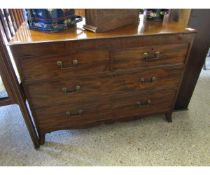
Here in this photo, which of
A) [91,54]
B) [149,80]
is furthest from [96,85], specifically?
[149,80]

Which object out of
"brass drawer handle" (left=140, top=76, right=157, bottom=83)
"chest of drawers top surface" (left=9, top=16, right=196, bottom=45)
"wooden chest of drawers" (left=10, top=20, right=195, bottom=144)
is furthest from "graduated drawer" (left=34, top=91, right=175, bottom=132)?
"chest of drawers top surface" (left=9, top=16, right=196, bottom=45)

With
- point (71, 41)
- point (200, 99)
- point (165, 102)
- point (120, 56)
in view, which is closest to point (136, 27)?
point (120, 56)

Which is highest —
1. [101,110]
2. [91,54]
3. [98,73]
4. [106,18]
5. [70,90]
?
[106,18]

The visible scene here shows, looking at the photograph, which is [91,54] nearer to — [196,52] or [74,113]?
[74,113]

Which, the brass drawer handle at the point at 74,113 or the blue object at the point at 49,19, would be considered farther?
the brass drawer handle at the point at 74,113

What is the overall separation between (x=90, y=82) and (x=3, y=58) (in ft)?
1.62

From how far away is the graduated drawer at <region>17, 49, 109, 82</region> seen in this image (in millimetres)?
1012

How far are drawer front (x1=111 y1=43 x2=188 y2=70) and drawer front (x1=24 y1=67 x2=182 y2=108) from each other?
0.06 m

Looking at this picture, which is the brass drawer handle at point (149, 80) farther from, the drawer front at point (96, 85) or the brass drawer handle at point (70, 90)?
the brass drawer handle at point (70, 90)

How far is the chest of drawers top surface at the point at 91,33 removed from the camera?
0.98 metres

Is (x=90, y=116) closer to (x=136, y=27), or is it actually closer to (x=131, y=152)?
(x=131, y=152)

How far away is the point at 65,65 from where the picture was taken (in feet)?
3.44

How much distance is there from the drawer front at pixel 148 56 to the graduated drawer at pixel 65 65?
79 mm

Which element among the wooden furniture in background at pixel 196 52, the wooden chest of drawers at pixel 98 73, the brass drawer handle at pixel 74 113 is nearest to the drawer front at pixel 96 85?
the wooden chest of drawers at pixel 98 73
